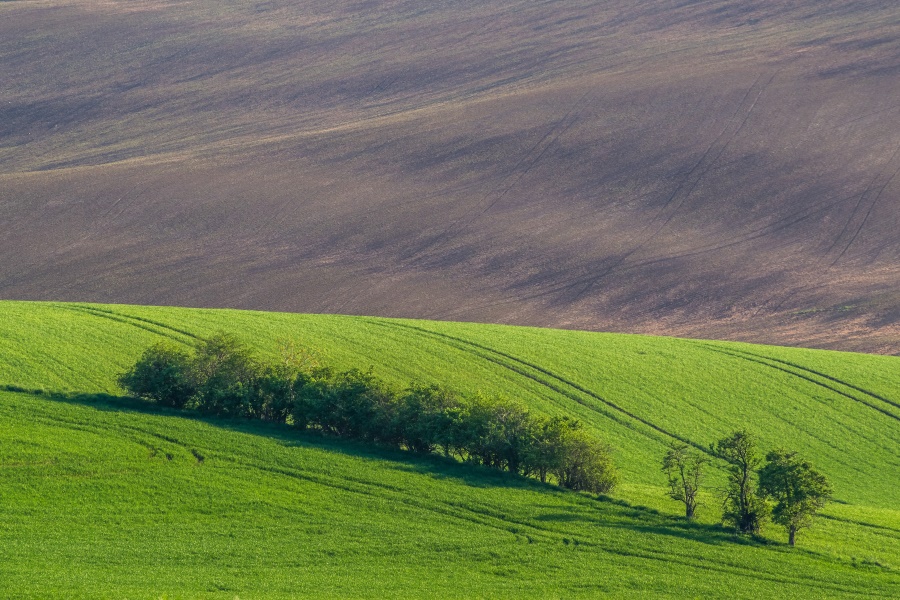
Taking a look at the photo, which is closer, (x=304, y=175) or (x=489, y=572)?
(x=489, y=572)

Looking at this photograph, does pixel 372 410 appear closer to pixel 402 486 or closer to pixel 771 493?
pixel 402 486

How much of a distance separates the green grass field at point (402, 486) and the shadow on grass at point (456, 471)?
14cm

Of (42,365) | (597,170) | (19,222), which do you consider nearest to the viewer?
(42,365)

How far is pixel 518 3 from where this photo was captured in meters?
170

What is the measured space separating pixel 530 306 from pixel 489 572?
5736cm

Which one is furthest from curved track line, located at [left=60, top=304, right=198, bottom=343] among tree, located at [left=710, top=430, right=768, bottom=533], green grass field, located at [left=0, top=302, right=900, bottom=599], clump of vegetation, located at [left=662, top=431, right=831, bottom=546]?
tree, located at [left=710, top=430, right=768, bottom=533]

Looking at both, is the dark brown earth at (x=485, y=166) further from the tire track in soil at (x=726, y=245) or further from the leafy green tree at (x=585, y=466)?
the leafy green tree at (x=585, y=466)

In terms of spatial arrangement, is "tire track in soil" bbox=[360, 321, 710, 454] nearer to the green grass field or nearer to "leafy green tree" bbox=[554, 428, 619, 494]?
the green grass field

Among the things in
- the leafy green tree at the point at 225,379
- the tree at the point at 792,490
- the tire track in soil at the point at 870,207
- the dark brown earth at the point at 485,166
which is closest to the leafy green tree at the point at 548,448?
the tree at the point at 792,490

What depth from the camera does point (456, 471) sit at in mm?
47938

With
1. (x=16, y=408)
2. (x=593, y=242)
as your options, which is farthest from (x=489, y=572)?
(x=593, y=242)

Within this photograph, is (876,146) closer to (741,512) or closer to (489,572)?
(741,512)

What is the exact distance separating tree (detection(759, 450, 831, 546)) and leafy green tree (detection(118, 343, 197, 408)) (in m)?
26.7

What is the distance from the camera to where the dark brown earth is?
9631cm
